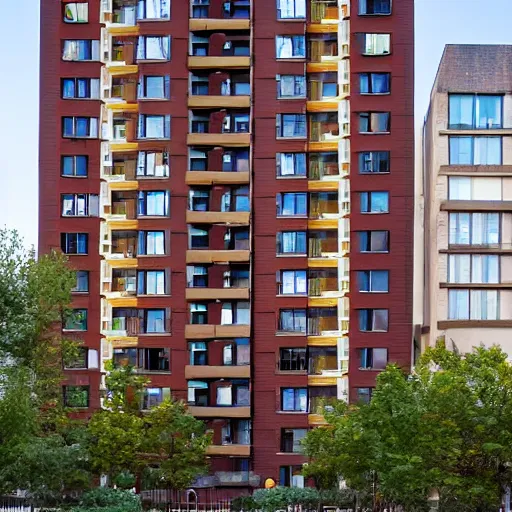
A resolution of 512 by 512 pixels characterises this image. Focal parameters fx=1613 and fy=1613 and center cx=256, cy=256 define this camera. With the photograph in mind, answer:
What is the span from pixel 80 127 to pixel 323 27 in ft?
37.3

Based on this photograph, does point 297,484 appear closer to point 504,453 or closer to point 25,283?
point 25,283

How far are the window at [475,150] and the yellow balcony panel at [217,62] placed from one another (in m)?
9.54

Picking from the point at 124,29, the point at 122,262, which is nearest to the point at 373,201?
the point at 122,262

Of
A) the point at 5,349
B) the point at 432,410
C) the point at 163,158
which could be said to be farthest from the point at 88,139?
the point at 432,410

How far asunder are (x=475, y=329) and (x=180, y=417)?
44.9ft

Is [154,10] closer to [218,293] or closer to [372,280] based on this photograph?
[218,293]

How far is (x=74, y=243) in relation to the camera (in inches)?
2714

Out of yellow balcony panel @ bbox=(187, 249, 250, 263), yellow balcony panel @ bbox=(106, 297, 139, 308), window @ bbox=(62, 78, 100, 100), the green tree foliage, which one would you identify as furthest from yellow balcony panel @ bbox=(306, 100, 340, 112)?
the green tree foliage

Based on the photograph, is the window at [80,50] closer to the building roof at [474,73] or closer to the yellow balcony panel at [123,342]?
the yellow balcony panel at [123,342]

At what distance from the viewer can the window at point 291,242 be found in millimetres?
68562

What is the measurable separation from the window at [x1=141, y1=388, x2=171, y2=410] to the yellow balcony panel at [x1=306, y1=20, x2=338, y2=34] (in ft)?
54.9

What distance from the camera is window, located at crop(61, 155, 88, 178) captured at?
6912 centimetres

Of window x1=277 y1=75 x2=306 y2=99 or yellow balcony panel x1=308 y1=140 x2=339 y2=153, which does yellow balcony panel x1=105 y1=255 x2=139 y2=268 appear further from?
window x1=277 y1=75 x2=306 y2=99

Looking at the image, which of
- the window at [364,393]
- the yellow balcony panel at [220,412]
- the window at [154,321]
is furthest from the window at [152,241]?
the window at [364,393]
